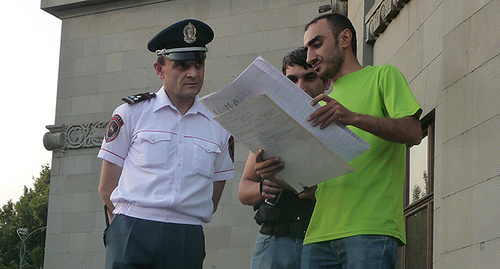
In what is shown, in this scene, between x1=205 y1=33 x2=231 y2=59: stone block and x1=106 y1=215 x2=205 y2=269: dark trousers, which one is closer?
x1=106 y1=215 x2=205 y2=269: dark trousers

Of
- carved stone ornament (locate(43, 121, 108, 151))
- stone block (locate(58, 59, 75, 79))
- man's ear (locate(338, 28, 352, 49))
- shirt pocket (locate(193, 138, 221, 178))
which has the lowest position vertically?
shirt pocket (locate(193, 138, 221, 178))

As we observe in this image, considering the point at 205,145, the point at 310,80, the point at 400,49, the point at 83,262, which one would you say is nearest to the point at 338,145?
the point at 205,145

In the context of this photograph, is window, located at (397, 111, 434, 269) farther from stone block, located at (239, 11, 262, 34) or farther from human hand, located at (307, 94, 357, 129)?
stone block, located at (239, 11, 262, 34)

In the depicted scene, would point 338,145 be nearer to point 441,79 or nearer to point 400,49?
point 441,79

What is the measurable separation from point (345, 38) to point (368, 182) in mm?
956

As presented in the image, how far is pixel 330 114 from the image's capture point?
3.80 m

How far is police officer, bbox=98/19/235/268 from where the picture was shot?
14.3ft

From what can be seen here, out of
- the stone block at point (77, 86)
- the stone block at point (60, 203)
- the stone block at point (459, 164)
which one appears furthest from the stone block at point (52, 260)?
the stone block at point (459, 164)

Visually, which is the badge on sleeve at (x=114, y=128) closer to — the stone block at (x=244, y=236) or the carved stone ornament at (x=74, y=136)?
the stone block at (x=244, y=236)

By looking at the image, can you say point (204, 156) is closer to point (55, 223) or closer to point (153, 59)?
point (153, 59)

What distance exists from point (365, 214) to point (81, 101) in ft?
47.1

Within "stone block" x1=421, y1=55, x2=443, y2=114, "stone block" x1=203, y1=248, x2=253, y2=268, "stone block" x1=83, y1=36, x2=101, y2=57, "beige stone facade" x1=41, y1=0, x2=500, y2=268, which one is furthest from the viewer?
"stone block" x1=83, y1=36, x2=101, y2=57

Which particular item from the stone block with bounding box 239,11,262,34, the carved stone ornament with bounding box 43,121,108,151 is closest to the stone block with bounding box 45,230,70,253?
the carved stone ornament with bounding box 43,121,108,151

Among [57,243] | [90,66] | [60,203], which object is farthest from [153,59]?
[57,243]
